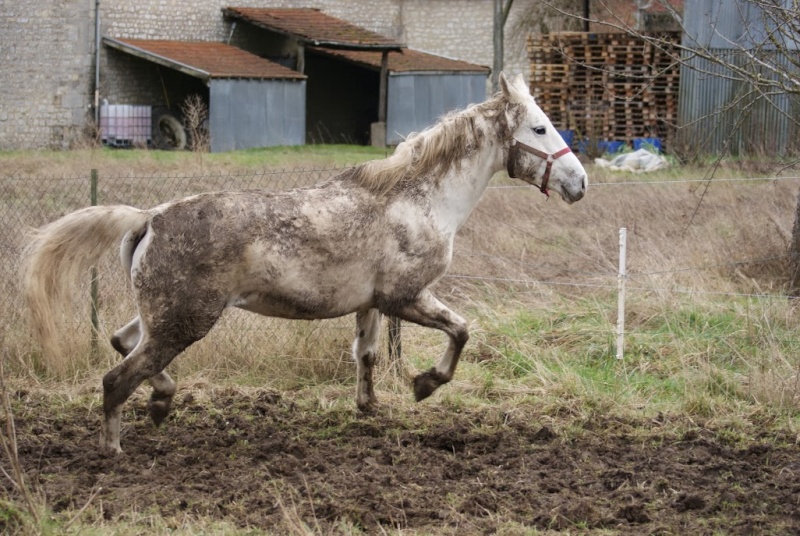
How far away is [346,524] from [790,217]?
8.16 meters

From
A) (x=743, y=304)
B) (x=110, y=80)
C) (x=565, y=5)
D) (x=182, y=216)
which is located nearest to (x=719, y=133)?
(x=565, y=5)

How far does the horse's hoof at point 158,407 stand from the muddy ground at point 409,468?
0.11 meters

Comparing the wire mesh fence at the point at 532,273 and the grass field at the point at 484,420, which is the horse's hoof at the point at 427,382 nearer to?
the grass field at the point at 484,420

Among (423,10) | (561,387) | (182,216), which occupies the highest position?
(423,10)

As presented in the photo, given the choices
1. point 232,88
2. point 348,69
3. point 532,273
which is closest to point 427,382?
point 532,273

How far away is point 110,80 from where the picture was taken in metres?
30.2

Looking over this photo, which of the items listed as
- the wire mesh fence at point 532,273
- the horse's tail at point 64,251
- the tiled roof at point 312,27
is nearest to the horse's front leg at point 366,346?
the wire mesh fence at point 532,273

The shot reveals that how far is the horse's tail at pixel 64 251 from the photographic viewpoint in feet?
20.3

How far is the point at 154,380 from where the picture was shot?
6617 mm

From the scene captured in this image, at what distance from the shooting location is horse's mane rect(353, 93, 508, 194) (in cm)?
668

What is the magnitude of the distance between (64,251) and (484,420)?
2814mm

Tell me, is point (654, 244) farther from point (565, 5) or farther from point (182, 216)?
point (565, 5)

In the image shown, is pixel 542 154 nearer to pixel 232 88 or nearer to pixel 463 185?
pixel 463 185

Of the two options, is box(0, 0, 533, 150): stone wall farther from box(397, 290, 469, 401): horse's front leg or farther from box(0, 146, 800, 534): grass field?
box(397, 290, 469, 401): horse's front leg
